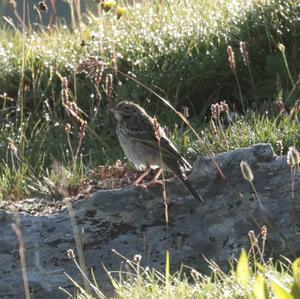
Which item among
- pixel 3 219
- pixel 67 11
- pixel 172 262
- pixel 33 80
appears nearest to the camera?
pixel 172 262

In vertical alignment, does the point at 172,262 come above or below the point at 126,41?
below

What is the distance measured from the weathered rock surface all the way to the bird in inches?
4.2

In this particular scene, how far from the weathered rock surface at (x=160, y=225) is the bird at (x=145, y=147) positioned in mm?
106

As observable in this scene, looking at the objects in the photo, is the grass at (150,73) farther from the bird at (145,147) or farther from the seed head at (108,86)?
the seed head at (108,86)

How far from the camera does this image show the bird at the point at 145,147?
6574 mm

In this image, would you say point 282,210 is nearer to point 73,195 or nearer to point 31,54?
point 73,195

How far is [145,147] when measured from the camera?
719 cm

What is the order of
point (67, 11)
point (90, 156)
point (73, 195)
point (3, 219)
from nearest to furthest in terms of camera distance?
1. point (3, 219)
2. point (73, 195)
3. point (90, 156)
4. point (67, 11)

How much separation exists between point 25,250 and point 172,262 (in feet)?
3.05

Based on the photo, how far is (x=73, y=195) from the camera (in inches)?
270

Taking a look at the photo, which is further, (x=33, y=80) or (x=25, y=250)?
(x=33, y=80)

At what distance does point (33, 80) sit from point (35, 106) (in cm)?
24

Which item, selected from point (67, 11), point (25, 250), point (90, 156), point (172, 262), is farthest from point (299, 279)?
point (67, 11)

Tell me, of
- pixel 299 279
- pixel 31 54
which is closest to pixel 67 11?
pixel 31 54
